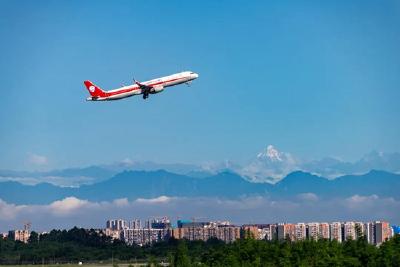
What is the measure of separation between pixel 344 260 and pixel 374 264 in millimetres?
2664

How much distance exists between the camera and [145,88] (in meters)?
147

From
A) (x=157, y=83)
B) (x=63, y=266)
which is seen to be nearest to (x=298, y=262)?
(x=157, y=83)

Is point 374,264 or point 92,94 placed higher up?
point 92,94

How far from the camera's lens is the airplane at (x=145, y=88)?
147625 millimetres

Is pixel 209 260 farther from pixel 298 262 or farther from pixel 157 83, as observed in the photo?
pixel 157 83

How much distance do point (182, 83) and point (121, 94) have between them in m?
8.43

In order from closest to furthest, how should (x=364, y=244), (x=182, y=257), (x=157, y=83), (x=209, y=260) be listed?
(x=182, y=257) < (x=364, y=244) < (x=209, y=260) < (x=157, y=83)

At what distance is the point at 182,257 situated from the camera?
97.1m

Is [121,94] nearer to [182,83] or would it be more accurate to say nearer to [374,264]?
[182,83]

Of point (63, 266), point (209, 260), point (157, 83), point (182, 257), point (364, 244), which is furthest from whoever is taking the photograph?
point (63, 266)

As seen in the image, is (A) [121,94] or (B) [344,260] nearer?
(B) [344,260]

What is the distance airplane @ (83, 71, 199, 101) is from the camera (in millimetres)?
147625

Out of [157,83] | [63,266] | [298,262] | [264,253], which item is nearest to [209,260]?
[264,253]

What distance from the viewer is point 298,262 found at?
101 meters
